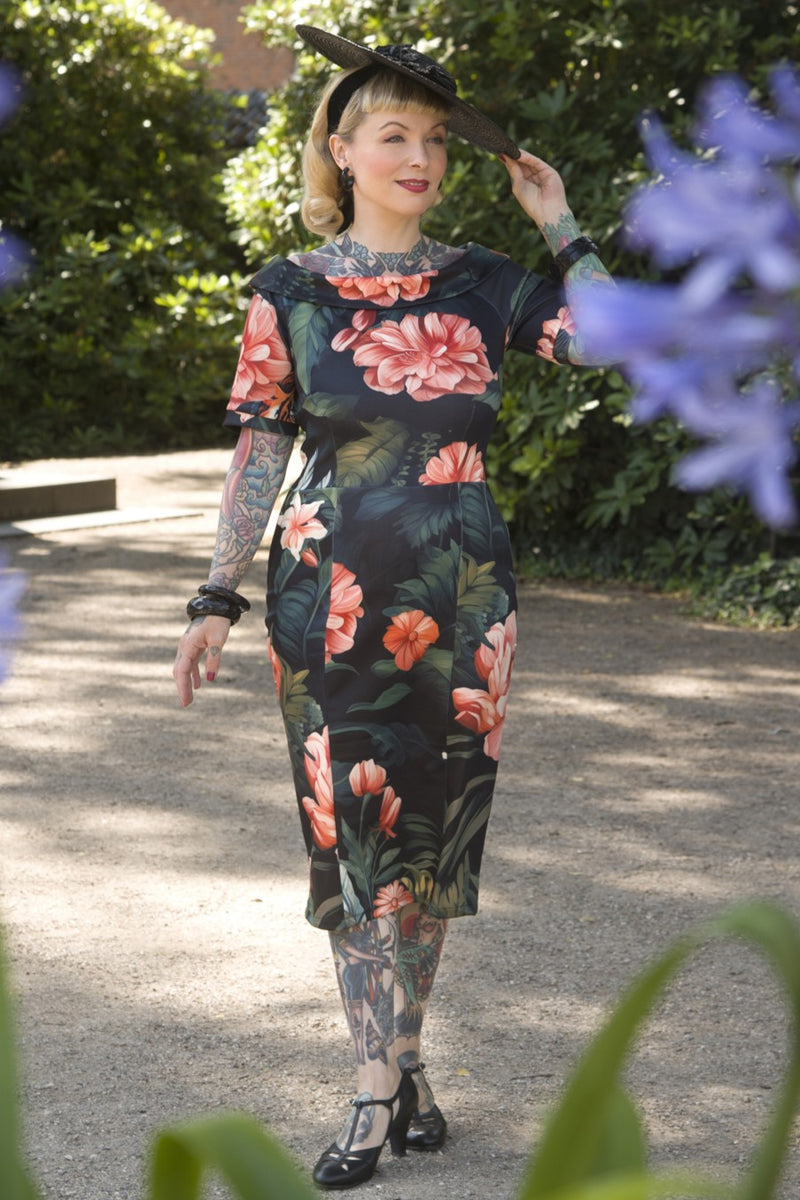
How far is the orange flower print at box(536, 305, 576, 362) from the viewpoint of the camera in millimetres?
2822

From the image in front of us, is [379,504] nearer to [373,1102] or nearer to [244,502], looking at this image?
[244,502]

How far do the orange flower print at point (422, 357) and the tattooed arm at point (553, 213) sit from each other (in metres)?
0.17

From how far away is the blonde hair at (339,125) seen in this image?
2.73 meters

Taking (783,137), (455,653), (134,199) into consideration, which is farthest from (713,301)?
(134,199)

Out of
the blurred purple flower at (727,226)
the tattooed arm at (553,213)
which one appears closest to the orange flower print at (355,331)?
the tattooed arm at (553,213)

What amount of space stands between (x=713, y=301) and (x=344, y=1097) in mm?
2991

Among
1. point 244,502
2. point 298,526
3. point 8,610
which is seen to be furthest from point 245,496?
point 8,610

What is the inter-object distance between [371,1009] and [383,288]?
4.08 feet

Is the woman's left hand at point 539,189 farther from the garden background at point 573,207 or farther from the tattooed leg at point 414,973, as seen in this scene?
the garden background at point 573,207

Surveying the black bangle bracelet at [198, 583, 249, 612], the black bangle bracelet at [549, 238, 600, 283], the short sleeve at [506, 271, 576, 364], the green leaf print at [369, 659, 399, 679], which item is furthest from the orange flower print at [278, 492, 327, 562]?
the black bangle bracelet at [549, 238, 600, 283]

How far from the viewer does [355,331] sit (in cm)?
276

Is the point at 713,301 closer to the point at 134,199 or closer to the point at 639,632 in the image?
the point at 639,632

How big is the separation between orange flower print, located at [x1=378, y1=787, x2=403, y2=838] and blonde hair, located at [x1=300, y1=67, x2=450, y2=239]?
1.00 metres

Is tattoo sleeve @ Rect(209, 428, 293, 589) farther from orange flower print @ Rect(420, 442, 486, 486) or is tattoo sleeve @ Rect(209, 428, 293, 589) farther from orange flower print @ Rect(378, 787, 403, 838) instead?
orange flower print @ Rect(378, 787, 403, 838)
